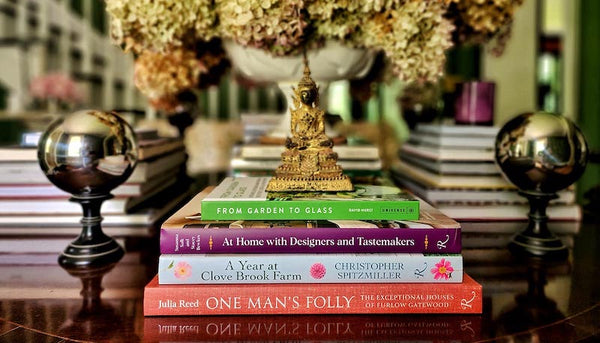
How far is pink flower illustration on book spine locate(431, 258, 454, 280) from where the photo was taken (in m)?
0.51

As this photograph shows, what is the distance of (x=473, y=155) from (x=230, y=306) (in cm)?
60

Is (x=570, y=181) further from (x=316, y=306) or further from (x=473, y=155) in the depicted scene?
(x=316, y=306)

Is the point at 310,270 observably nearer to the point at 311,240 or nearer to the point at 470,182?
the point at 311,240

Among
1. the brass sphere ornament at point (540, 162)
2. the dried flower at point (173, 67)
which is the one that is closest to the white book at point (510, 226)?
the brass sphere ornament at point (540, 162)

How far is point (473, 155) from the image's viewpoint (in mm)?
921

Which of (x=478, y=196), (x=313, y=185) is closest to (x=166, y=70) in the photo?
(x=313, y=185)

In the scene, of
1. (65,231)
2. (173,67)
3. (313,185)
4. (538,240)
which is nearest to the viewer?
(313,185)

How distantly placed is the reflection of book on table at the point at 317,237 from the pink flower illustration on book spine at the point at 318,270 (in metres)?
0.01

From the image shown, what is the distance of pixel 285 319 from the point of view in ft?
1.63

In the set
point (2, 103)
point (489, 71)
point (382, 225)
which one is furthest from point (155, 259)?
point (2, 103)

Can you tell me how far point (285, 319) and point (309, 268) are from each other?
0.06m

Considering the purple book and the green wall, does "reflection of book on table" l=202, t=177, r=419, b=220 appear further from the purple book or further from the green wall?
the green wall

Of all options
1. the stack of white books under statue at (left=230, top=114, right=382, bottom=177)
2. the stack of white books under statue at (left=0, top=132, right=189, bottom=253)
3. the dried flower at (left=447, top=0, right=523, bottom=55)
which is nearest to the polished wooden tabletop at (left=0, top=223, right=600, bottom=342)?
the stack of white books under statue at (left=0, top=132, right=189, bottom=253)

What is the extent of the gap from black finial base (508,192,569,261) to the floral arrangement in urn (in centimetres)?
26
